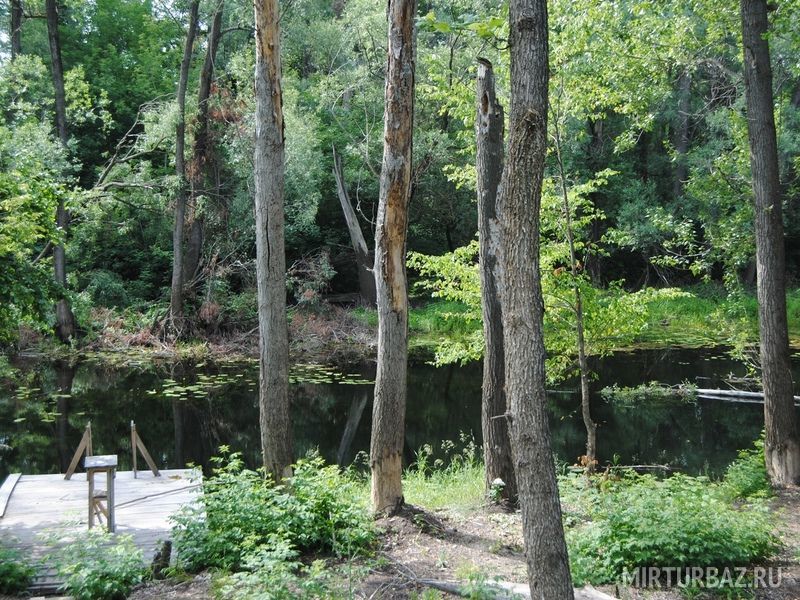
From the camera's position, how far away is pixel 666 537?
545cm

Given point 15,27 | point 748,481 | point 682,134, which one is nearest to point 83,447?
point 748,481

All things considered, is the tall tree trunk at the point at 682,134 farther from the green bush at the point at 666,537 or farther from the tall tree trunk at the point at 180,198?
the green bush at the point at 666,537

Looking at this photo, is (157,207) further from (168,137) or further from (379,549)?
(379,549)

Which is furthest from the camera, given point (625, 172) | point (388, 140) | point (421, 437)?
point (625, 172)

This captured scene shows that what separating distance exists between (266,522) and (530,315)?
3514 mm

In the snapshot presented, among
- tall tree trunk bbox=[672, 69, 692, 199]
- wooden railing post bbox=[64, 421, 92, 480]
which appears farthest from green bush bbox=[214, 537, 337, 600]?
tall tree trunk bbox=[672, 69, 692, 199]

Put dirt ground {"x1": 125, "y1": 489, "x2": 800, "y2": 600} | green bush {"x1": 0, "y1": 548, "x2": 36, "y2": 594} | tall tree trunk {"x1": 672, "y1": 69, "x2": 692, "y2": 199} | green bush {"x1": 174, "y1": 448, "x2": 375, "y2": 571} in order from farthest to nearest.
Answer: tall tree trunk {"x1": 672, "y1": 69, "x2": 692, "y2": 199}, green bush {"x1": 174, "y1": 448, "x2": 375, "y2": 571}, green bush {"x1": 0, "y1": 548, "x2": 36, "y2": 594}, dirt ground {"x1": 125, "y1": 489, "x2": 800, "y2": 600}

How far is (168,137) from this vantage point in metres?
20.4

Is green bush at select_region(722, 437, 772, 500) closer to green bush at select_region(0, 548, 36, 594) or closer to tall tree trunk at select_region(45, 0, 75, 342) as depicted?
green bush at select_region(0, 548, 36, 594)

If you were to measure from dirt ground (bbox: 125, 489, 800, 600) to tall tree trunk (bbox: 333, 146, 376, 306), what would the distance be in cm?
1843

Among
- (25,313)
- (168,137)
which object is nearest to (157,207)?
(168,137)

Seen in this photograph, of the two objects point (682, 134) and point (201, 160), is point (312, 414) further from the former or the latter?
point (682, 134)

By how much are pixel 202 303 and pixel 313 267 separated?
137 inches

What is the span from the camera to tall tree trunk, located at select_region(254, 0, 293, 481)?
7.89 m
